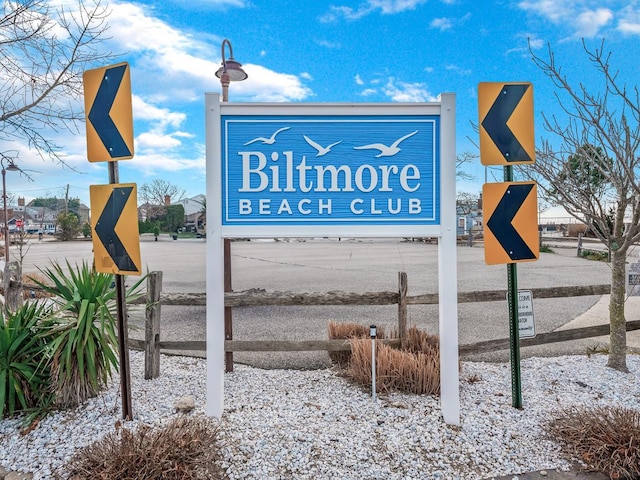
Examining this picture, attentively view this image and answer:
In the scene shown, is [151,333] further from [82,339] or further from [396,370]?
[396,370]

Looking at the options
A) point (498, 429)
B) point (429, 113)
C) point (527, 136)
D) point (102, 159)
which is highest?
point (429, 113)

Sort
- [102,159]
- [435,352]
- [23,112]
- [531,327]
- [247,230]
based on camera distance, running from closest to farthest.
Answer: [102,159] < [247,230] < [531,327] < [435,352] < [23,112]

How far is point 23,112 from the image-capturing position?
4.61 meters

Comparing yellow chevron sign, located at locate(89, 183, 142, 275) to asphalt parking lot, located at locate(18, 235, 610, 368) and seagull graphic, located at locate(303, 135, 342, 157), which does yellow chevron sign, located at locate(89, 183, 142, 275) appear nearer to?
asphalt parking lot, located at locate(18, 235, 610, 368)

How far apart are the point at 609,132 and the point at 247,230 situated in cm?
386

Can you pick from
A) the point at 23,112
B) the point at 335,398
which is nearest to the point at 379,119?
the point at 335,398

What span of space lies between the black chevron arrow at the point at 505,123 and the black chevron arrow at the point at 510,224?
26cm

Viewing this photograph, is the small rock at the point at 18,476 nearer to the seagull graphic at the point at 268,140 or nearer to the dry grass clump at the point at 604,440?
the seagull graphic at the point at 268,140

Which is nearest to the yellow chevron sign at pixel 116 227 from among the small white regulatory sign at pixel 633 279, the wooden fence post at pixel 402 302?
the wooden fence post at pixel 402 302

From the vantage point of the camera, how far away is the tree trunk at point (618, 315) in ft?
14.4

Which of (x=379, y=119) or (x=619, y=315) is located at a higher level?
(x=379, y=119)

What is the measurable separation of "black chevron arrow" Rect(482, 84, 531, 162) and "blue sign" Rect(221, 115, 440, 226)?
0.46 metres

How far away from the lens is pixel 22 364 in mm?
3371

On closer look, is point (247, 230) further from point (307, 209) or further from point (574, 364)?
point (574, 364)
